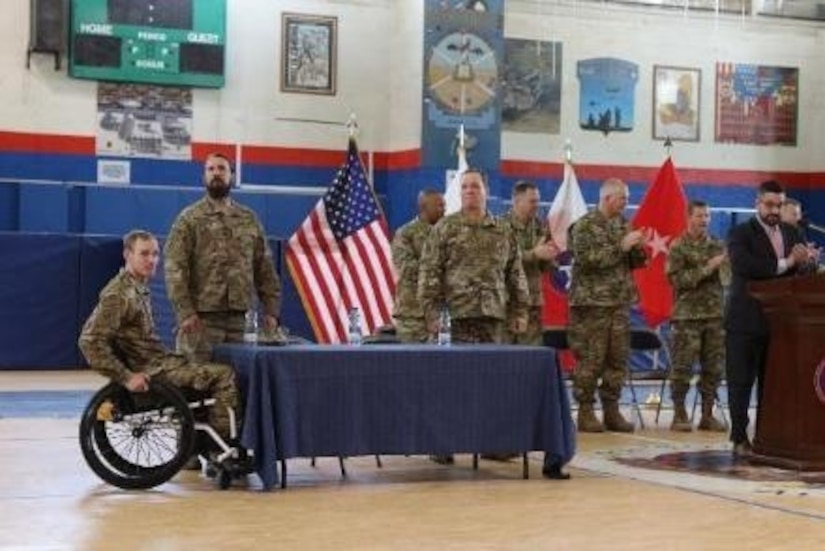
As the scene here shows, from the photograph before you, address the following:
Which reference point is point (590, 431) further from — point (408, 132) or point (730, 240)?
point (408, 132)

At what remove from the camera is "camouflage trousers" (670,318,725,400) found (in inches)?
410

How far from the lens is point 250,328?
7484 millimetres

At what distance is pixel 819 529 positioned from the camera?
598cm

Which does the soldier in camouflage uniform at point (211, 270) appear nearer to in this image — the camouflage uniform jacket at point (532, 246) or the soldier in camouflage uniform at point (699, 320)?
the camouflage uniform jacket at point (532, 246)

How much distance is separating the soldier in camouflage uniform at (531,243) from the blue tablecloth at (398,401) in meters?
1.79

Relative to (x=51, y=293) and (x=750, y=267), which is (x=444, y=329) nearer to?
(x=750, y=267)

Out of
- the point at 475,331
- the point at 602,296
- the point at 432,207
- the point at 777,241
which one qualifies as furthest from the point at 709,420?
the point at 475,331

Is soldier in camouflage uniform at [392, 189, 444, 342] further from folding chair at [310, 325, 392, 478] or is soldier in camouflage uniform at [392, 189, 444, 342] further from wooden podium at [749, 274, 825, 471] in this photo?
wooden podium at [749, 274, 825, 471]

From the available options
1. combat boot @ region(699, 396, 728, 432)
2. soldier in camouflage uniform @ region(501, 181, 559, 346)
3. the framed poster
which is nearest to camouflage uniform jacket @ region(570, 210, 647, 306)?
soldier in camouflage uniform @ region(501, 181, 559, 346)

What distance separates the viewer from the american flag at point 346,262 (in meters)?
11.6

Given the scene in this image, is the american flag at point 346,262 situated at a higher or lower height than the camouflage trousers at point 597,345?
higher

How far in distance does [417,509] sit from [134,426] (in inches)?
58.7

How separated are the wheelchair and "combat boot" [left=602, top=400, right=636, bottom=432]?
3.76 meters

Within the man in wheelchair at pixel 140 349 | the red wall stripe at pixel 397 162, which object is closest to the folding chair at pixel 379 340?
the man in wheelchair at pixel 140 349
